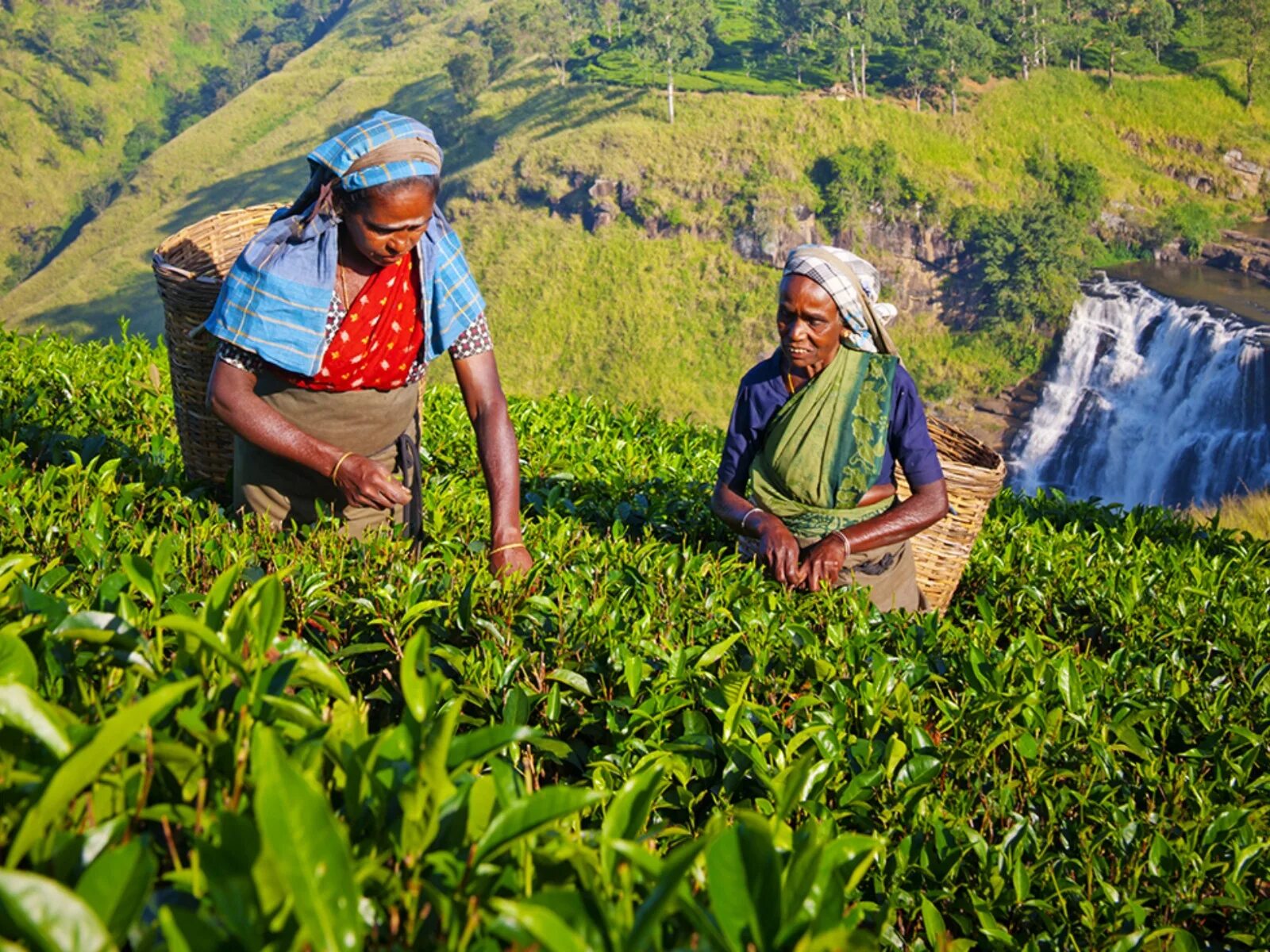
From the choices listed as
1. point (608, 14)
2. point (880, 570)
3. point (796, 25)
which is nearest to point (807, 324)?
point (880, 570)

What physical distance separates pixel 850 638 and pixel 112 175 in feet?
392

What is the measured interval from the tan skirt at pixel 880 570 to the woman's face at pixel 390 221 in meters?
1.41

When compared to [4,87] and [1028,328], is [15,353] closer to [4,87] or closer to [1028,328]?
[1028,328]

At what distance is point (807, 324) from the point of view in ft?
12.4

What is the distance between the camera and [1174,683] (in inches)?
123

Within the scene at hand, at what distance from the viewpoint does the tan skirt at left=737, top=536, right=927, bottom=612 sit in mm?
3945

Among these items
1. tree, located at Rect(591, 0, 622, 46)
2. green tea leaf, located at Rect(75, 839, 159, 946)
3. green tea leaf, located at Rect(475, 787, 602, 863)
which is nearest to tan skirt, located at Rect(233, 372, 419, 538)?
green tea leaf, located at Rect(475, 787, 602, 863)

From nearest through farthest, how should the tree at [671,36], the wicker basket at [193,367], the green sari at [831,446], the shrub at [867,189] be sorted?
the green sari at [831,446] → the wicker basket at [193,367] → the shrub at [867,189] → the tree at [671,36]

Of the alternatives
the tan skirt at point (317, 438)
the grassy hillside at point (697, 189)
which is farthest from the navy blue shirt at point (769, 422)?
the grassy hillside at point (697, 189)

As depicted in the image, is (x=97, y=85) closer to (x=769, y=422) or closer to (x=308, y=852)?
(x=769, y=422)

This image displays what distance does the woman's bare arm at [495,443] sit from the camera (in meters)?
3.47

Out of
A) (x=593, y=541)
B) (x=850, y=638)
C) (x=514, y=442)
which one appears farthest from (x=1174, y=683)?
(x=514, y=442)

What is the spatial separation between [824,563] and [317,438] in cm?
158

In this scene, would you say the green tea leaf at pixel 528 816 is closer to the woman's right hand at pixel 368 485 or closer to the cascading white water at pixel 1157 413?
the woman's right hand at pixel 368 485
